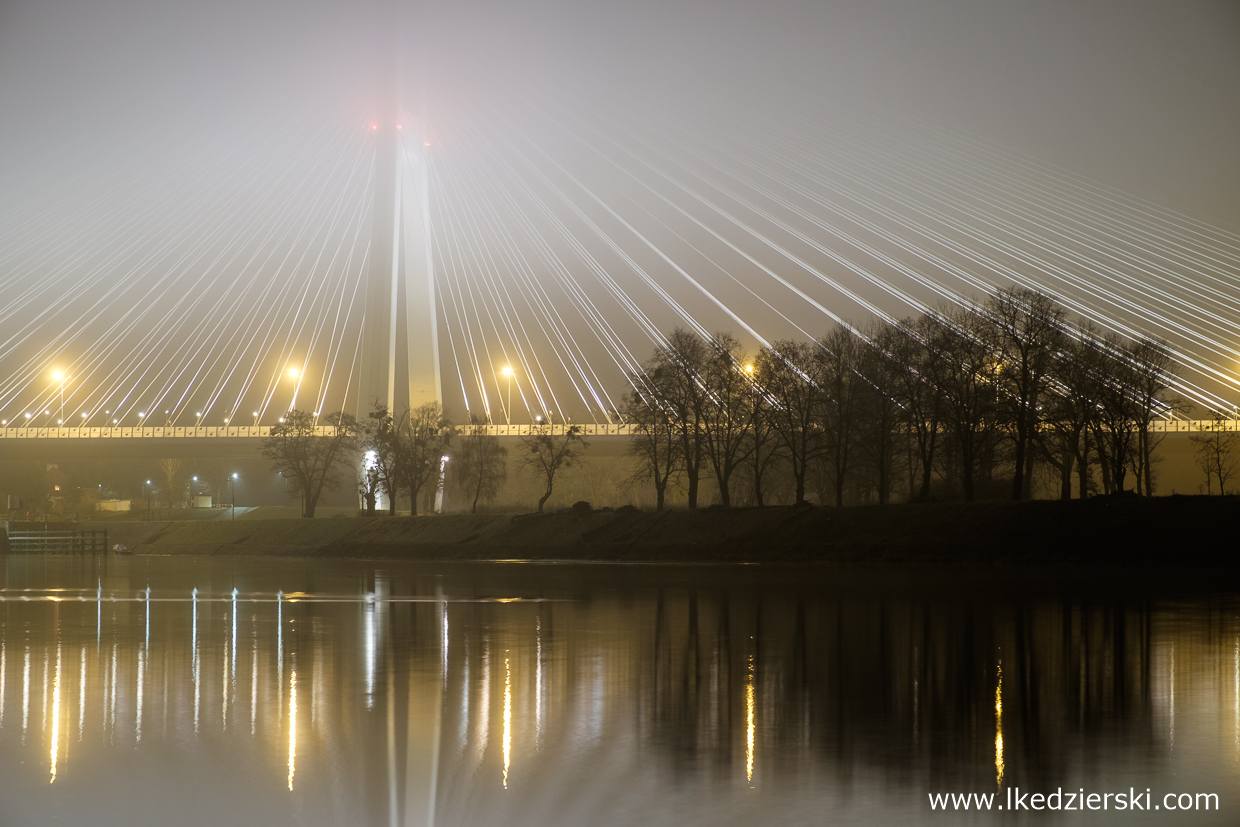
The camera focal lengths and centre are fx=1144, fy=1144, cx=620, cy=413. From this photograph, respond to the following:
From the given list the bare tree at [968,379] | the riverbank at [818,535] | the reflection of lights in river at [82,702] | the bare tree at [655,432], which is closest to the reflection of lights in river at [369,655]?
the reflection of lights in river at [82,702]

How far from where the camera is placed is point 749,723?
989 cm

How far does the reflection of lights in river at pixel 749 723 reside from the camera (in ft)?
27.4

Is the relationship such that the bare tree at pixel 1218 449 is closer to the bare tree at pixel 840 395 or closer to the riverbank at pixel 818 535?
the bare tree at pixel 840 395

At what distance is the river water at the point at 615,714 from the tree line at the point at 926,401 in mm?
21700

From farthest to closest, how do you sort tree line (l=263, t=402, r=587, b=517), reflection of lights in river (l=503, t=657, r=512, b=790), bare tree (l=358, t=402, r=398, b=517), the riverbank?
tree line (l=263, t=402, r=587, b=517) → bare tree (l=358, t=402, r=398, b=517) → the riverbank → reflection of lights in river (l=503, t=657, r=512, b=790)

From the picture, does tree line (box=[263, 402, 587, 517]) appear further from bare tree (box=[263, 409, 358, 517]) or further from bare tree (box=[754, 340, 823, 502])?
bare tree (box=[754, 340, 823, 502])

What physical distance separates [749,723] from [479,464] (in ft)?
194

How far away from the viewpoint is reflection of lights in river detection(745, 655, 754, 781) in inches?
329

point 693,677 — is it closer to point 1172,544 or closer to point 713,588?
point 713,588

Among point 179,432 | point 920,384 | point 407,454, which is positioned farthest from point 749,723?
point 179,432

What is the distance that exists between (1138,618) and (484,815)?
46.1ft

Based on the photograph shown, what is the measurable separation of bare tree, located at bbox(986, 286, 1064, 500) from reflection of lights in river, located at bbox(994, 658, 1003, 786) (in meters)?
29.4

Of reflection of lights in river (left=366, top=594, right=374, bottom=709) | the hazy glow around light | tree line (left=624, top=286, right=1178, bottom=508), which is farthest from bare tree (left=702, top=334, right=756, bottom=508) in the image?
the hazy glow around light

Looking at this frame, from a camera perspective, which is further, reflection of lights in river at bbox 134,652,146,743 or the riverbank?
the riverbank
